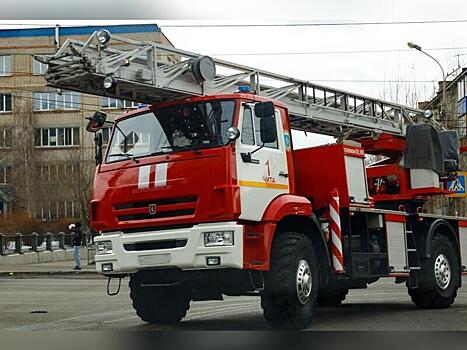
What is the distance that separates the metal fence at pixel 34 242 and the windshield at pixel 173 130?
66.4 feet

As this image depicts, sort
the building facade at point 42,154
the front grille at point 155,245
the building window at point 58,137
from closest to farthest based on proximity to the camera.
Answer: the front grille at point 155,245 → the building facade at point 42,154 → the building window at point 58,137

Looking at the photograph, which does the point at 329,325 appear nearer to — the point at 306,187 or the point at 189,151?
the point at 306,187

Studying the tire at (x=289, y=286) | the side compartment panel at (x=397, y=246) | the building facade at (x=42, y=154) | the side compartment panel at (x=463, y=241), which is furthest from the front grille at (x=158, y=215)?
the building facade at (x=42, y=154)

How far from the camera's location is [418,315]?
11.9 m

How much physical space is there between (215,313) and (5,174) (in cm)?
3950

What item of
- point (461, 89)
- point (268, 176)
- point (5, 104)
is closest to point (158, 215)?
point (268, 176)

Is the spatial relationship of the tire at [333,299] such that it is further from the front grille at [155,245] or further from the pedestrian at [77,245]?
the pedestrian at [77,245]

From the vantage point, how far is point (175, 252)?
9109 millimetres

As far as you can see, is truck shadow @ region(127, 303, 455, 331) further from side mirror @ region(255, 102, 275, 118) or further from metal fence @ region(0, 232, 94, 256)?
metal fence @ region(0, 232, 94, 256)

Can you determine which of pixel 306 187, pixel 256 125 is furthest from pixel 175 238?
pixel 306 187

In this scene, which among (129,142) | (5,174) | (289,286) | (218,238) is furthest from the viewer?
(5,174)

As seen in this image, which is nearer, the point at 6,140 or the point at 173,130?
the point at 173,130

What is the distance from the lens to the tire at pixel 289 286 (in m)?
9.33

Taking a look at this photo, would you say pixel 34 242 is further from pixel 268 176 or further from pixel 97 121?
pixel 268 176
